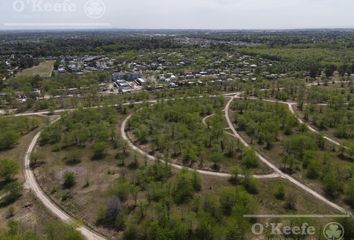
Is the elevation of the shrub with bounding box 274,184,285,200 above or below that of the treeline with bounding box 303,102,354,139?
below

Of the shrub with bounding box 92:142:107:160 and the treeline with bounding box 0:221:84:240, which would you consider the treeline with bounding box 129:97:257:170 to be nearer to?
the shrub with bounding box 92:142:107:160

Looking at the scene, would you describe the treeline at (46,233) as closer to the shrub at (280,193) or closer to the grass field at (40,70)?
the shrub at (280,193)

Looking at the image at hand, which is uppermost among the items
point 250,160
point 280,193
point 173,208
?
point 250,160

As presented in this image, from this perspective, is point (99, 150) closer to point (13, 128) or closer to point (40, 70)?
point (13, 128)

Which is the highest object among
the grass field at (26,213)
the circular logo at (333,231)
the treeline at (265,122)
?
the treeline at (265,122)

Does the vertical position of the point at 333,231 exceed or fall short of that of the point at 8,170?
it exceeds it

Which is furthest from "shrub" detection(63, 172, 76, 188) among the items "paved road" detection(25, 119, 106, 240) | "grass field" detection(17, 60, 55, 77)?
"grass field" detection(17, 60, 55, 77)

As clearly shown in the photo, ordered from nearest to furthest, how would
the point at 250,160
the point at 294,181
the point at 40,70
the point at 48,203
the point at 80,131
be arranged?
the point at 48,203
the point at 294,181
the point at 250,160
the point at 80,131
the point at 40,70

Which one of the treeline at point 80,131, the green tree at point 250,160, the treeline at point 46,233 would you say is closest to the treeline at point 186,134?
the green tree at point 250,160

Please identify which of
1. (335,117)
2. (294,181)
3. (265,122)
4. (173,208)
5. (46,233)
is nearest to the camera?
(46,233)

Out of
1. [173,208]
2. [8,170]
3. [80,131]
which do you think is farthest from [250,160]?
[8,170]
